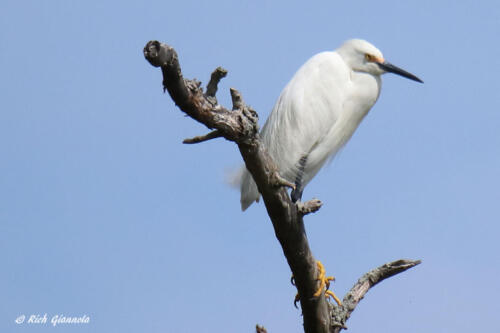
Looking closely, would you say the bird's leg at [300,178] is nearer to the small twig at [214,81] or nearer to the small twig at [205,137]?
the small twig at [205,137]

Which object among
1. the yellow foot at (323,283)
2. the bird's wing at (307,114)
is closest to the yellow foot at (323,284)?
the yellow foot at (323,283)

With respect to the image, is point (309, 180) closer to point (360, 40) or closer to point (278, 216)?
point (360, 40)

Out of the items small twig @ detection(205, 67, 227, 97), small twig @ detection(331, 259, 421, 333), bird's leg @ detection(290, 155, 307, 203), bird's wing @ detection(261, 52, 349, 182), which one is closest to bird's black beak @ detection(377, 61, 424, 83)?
bird's wing @ detection(261, 52, 349, 182)

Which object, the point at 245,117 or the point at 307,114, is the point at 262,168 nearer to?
the point at 245,117

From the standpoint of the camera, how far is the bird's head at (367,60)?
5957 mm

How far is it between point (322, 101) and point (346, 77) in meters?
0.31

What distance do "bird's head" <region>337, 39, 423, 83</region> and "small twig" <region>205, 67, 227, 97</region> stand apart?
2.72 meters

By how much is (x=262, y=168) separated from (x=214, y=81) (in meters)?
0.59

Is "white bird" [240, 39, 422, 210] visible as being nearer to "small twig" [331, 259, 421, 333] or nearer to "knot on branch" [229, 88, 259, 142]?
"small twig" [331, 259, 421, 333]

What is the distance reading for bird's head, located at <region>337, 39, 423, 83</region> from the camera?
596cm

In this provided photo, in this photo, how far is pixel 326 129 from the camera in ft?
19.5

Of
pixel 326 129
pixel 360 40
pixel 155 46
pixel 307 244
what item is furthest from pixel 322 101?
pixel 155 46

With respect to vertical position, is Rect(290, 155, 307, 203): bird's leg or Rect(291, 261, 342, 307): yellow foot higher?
Rect(290, 155, 307, 203): bird's leg

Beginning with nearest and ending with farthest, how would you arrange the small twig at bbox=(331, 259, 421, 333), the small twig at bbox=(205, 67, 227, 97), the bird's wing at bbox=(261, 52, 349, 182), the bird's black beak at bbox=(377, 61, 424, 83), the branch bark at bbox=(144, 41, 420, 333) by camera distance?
the branch bark at bbox=(144, 41, 420, 333) → the small twig at bbox=(205, 67, 227, 97) → the small twig at bbox=(331, 259, 421, 333) → the bird's wing at bbox=(261, 52, 349, 182) → the bird's black beak at bbox=(377, 61, 424, 83)
